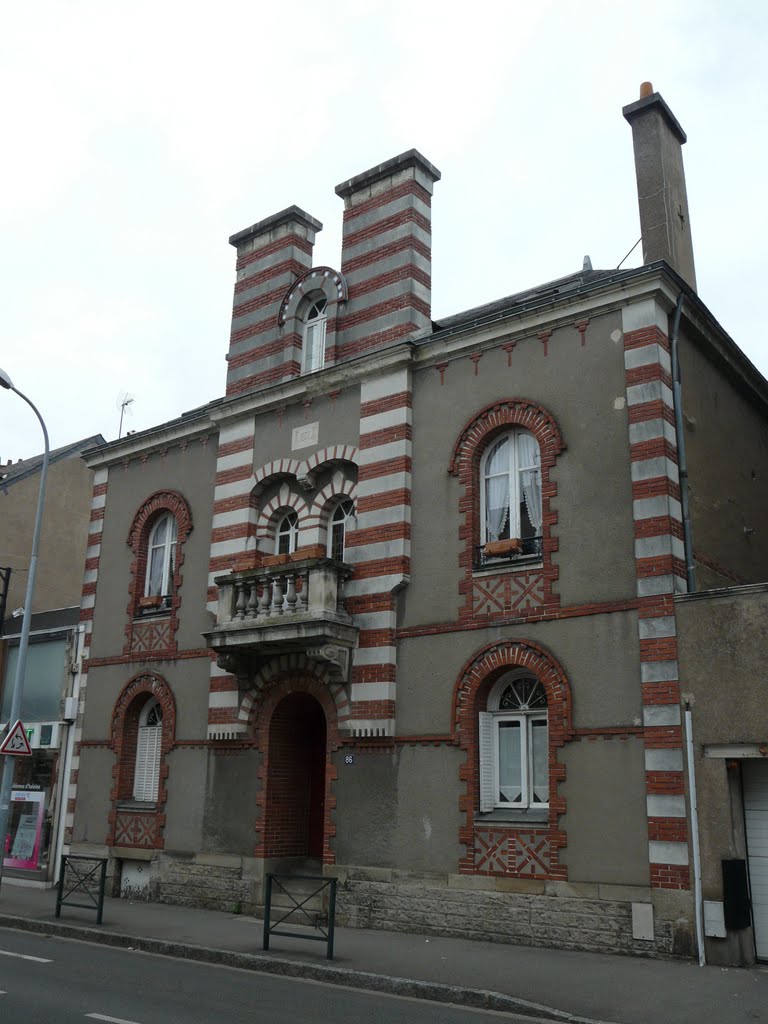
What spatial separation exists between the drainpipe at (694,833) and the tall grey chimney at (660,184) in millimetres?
7790

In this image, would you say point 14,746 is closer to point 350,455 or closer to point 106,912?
point 106,912

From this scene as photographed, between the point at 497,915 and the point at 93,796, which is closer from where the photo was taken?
the point at 497,915

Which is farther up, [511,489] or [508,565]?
[511,489]

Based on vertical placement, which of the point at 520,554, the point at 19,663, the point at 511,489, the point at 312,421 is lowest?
the point at 19,663

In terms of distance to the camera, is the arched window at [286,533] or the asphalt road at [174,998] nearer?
the asphalt road at [174,998]

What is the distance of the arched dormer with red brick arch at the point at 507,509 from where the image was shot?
43.7 feet

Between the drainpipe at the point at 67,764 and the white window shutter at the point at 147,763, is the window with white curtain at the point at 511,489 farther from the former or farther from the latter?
the drainpipe at the point at 67,764

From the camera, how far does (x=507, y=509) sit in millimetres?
14031

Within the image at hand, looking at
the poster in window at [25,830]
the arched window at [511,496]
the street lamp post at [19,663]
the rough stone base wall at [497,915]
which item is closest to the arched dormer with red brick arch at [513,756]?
the rough stone base wall at [497,915]

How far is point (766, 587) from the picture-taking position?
1118cm

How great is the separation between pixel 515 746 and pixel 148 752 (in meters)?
7.79

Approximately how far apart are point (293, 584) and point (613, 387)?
5.53 m

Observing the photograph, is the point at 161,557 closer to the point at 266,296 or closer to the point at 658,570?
the point at 266,296

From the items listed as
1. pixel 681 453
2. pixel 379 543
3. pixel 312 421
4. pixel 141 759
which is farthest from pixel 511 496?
pixel 141 759
